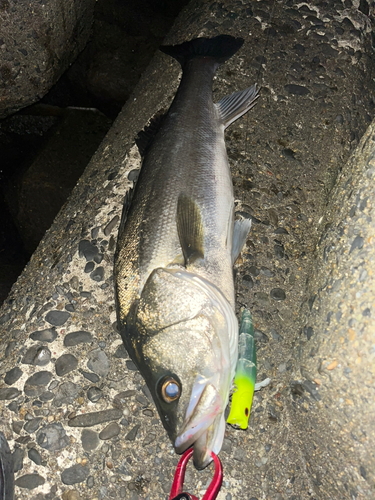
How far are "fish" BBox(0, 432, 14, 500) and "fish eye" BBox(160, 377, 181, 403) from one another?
92cm

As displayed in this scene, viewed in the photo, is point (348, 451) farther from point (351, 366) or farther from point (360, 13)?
point (360, 13)

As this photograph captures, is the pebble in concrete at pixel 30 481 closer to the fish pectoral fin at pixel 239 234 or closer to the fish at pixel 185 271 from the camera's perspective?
the fish at pixel 185 271

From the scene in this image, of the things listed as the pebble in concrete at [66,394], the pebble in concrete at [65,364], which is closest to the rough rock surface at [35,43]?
the pebble in concrete at [65,364]

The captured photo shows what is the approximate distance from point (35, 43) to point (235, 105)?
80.2 inches

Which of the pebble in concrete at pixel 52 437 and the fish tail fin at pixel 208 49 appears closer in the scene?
the pebble in concrete at pixel 52 437

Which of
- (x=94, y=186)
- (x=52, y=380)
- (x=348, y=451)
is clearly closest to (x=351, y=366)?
(x=348, y=451)

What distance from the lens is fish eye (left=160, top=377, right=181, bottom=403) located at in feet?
6.42

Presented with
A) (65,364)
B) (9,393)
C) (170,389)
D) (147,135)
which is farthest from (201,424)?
(147,135)

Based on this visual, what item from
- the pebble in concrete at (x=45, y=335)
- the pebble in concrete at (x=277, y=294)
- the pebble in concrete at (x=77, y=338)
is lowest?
the pebble in concrete at (x=277, y=294)

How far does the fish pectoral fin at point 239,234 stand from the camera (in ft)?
8.17

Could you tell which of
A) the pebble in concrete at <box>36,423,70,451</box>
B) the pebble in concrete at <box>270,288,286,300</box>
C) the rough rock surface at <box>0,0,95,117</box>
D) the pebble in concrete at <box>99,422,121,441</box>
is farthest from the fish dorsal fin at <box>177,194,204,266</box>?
the rough rock surface at <box>0,0,95,117</box>

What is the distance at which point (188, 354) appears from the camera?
198 cm

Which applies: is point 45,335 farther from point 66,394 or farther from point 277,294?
point 277,294

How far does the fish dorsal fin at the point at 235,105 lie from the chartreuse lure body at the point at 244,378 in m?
1.38
